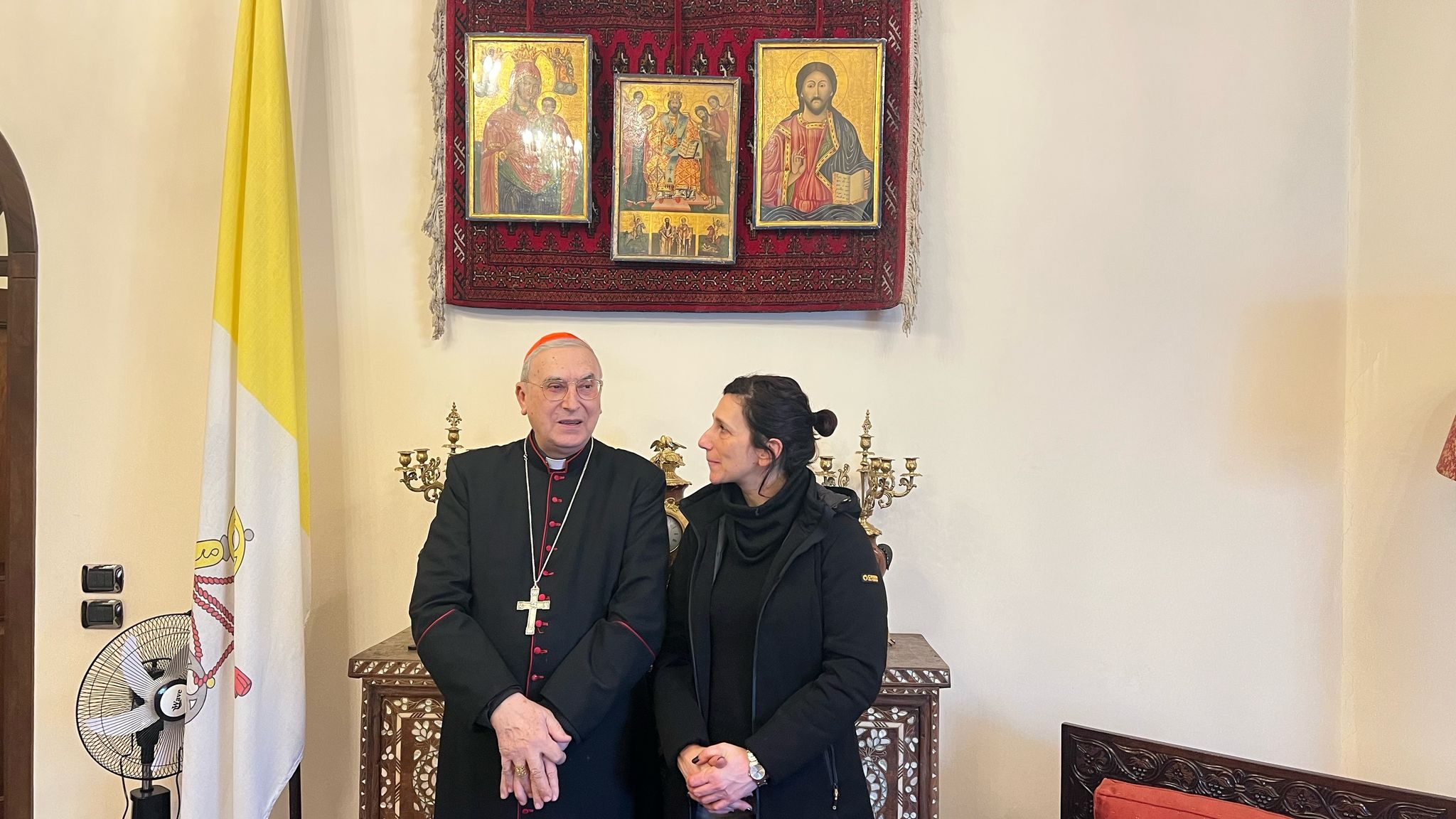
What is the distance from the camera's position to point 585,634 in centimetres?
207

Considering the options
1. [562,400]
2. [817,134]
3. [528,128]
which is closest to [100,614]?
[562,400]

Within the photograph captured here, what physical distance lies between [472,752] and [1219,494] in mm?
2345

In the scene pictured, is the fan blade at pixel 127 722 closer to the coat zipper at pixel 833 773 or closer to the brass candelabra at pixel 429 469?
the brass candelabra at pixel 429 469

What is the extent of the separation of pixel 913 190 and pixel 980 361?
0.59 metres

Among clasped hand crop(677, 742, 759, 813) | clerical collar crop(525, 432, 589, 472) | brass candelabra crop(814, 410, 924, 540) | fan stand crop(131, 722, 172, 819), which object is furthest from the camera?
brass candelabra crop(814, 410, 924, 540)

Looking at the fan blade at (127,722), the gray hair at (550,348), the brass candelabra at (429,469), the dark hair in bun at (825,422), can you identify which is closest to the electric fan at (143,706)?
the fan blade at (127,722)

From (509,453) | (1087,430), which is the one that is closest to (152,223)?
(509,453)

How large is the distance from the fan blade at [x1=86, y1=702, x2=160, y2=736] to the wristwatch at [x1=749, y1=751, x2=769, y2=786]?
1.79m

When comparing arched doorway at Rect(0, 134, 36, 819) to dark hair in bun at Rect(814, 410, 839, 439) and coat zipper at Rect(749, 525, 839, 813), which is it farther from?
dark hair in bun at Rect(814, 410, 839, 439)

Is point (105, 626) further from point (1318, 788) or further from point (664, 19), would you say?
point (1318, 788)

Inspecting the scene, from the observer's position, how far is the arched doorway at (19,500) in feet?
9.53

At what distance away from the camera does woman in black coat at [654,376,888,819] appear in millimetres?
1877

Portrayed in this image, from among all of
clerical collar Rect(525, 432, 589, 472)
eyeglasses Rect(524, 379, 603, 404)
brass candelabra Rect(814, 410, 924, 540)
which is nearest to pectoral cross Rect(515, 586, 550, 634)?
clerical collar Rect(525, 432, 589, 472)

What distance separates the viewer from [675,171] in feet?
9.75
